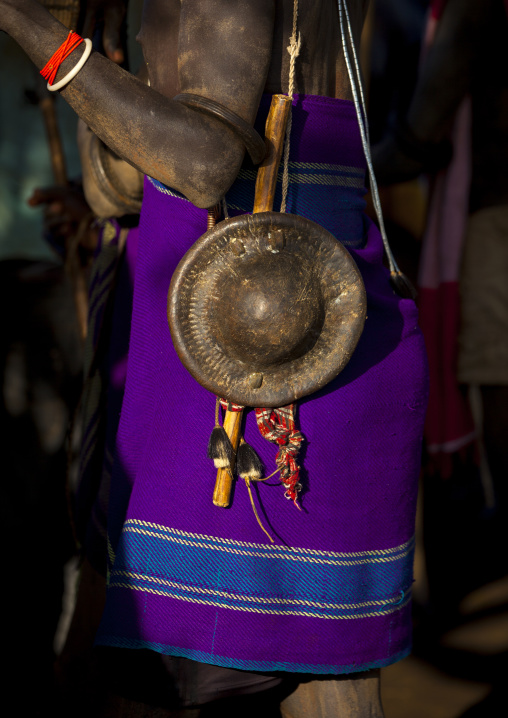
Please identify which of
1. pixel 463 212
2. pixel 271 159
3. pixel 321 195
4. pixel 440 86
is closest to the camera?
pixel 271 159

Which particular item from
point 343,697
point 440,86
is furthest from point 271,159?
point 440,86

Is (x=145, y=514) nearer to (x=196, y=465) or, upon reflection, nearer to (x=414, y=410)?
(x=196, y=465)

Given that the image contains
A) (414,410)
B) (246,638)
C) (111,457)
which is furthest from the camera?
(111,457)

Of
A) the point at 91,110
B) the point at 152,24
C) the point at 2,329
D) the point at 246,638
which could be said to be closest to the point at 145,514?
the point at 246,638

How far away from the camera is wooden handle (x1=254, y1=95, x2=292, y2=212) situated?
99 centimetres

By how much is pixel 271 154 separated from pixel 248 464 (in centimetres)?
47

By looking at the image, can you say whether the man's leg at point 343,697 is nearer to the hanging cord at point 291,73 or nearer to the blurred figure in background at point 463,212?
the hanging cord at point 291,73

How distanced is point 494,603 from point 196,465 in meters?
2.32

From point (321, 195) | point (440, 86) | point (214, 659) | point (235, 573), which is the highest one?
point (440, 86)

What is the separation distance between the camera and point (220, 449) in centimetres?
102

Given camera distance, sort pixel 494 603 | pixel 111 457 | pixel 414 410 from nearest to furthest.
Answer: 1. pixel 414 410
2. pixel 111 457
3. pixel 494 603

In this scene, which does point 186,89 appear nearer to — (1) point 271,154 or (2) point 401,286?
(1) point 271,154

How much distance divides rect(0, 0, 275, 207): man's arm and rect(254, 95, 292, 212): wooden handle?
0.05 meters

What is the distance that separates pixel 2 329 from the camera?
257cm
